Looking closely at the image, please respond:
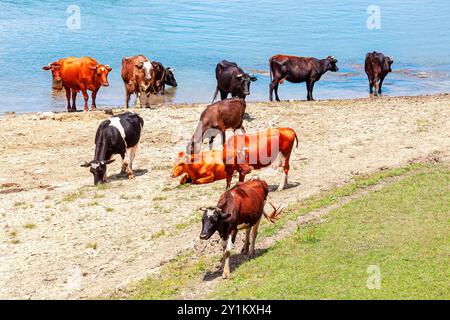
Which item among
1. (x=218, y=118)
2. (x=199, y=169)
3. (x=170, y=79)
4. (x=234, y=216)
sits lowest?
(x=199, y=169)

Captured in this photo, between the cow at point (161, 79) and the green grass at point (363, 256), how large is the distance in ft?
60.0

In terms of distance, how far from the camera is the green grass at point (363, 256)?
11375 mm

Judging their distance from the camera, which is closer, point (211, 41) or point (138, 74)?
point (138, 74)

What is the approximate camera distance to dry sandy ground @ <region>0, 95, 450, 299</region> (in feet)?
46.4

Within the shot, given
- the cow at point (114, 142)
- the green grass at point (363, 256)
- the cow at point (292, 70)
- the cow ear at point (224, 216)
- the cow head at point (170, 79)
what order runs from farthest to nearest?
1. the cow head at point (170, 79)
2. the cow at point (292, 70)
3. the cow at point (114, 142)
4. the cow ear at point (224, 216)
5. the green grass at point (363, 256)

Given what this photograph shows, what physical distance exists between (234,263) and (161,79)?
2135 cm

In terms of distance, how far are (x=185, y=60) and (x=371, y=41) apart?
15.8 meters

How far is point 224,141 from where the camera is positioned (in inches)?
834

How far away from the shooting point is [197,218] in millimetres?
16062

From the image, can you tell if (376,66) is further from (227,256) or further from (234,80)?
(227,256)

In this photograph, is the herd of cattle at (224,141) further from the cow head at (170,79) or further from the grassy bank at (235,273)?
the grassy bank at (235,273)

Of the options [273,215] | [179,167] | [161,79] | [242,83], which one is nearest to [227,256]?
[273,215]

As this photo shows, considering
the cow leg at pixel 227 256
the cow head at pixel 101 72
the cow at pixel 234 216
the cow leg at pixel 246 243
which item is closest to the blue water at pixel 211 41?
the cow head at pixel 101 72
